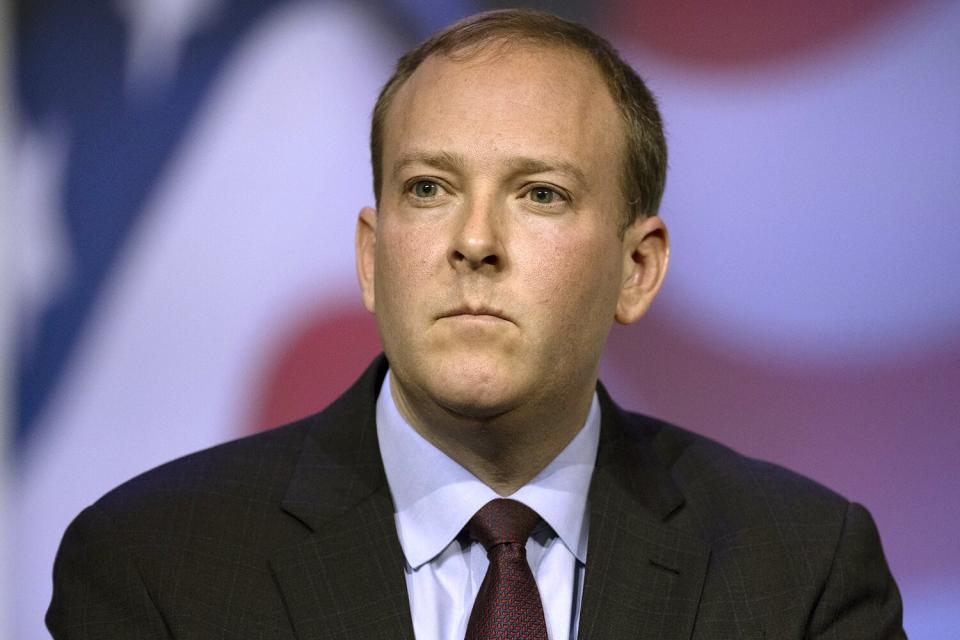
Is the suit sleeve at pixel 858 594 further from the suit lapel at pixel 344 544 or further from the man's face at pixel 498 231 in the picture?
the suit lapel at pixel 344 544

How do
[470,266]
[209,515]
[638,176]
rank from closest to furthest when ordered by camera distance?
1. [470,266]
2. [209,515]
3. [638,176]

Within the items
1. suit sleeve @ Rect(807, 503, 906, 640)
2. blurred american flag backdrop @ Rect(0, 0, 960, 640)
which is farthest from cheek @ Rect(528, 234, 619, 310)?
blurred american flag backdrop @ Rect(0, 0, 960, 640)

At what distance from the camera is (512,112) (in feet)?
7.05

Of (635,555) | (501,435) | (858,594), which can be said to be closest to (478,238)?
(501,435)

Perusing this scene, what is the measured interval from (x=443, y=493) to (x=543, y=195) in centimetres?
52

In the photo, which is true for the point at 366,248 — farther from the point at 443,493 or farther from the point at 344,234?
the point at 344,234

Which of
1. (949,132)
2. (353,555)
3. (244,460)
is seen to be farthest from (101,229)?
(949,132)

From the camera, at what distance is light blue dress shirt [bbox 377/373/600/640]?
2162 millimetres

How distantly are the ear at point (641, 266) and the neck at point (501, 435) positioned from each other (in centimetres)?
20

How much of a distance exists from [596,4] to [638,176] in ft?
3.31

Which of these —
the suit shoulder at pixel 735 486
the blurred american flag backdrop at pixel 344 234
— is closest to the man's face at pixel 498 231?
the suit shoulder at pixel 735 486

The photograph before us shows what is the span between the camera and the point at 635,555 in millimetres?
2252

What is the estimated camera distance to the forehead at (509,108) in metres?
2.14

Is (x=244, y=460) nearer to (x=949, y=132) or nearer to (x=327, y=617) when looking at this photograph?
(x=327, y=617)
